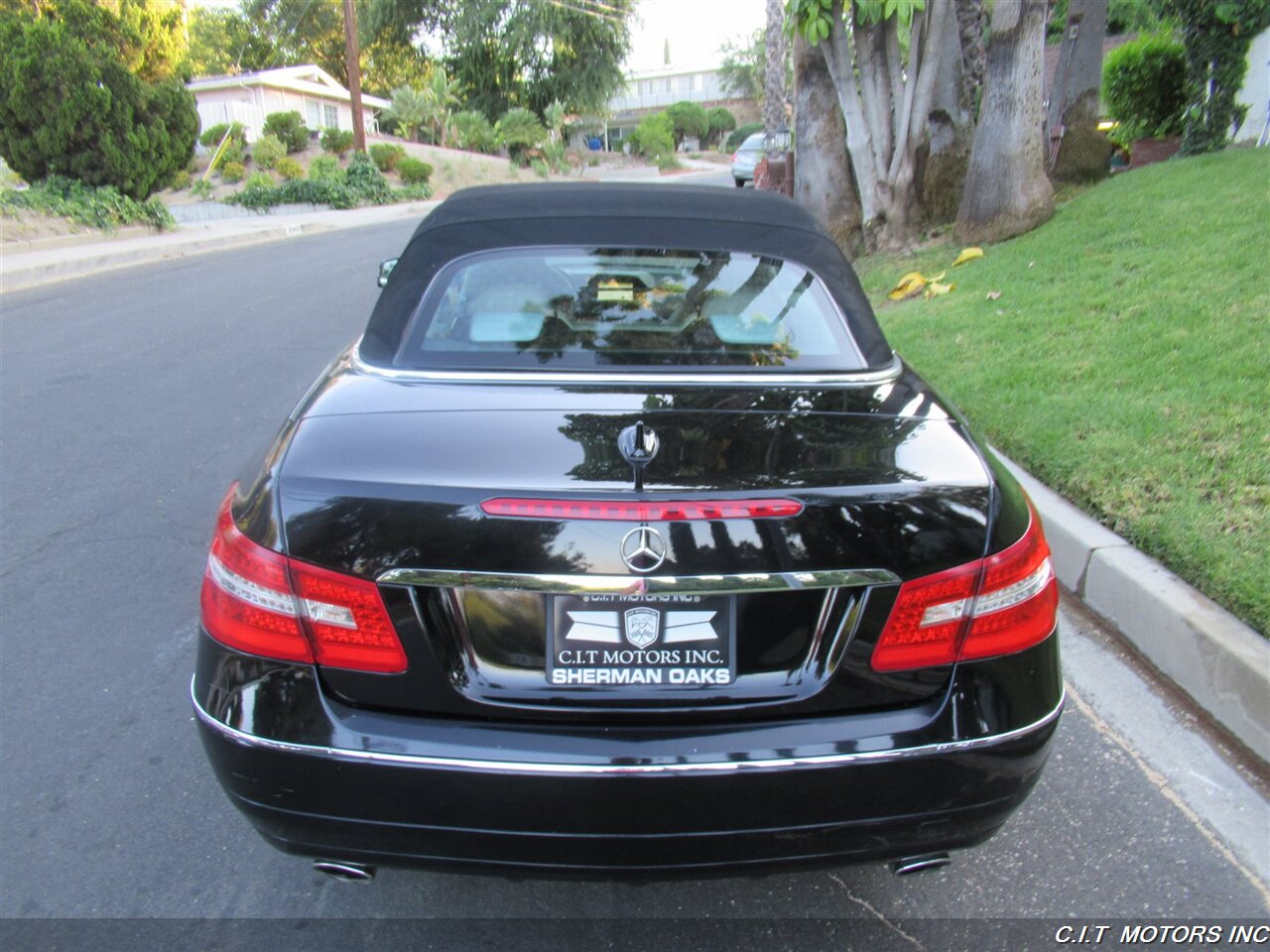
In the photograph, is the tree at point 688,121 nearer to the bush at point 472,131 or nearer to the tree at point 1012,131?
the bush at point 472,131

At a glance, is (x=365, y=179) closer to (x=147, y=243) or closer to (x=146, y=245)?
(x=147, y=243)

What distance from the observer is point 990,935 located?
2.43 metres

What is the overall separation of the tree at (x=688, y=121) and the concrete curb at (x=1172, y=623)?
6829 cm

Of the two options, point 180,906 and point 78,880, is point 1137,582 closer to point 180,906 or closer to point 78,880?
point 180,906

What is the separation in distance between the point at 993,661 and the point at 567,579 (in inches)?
36.5

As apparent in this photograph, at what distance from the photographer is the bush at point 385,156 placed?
113ft

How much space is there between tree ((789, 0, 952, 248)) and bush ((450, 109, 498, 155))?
3466 cm

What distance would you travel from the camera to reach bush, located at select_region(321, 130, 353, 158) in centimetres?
3556

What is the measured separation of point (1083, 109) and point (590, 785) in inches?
481

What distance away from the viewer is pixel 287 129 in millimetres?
35531

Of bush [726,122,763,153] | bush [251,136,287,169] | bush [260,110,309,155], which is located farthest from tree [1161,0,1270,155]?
bush [726,122,763,153]

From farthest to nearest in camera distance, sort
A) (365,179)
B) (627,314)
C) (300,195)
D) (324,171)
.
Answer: (324,171) < (365,179) < (300,195) < (627,314)

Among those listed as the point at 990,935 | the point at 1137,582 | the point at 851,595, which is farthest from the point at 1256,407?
the point at 851,595

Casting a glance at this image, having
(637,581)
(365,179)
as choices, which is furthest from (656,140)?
(637,581)
